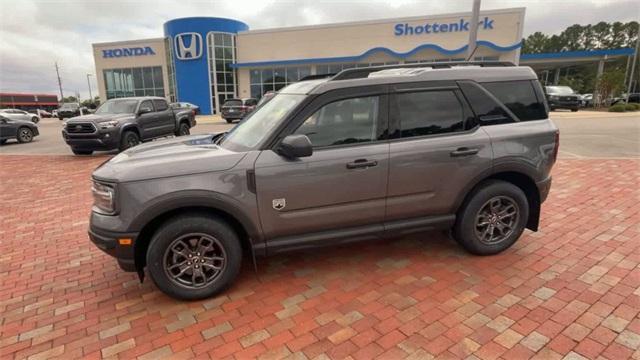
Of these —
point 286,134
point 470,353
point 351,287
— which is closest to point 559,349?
point 470,353

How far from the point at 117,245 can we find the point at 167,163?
75 centimetres

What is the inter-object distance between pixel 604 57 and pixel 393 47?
885 inches

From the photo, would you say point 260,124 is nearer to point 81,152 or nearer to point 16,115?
point 81,152

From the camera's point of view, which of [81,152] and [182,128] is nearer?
[81,152]

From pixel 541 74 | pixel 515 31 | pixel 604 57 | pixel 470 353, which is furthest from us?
pixel 541 74

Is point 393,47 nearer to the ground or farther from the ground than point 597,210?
farther from the ground

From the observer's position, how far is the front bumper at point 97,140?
10203mm

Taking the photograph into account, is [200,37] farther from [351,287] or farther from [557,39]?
[557,39]

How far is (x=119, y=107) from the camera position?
11445mm

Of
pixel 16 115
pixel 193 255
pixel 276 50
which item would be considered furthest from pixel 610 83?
pixel 16 115

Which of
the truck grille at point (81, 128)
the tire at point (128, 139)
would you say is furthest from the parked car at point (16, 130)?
the tire at point (128, 139)

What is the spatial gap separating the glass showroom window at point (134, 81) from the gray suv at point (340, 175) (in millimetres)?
38009

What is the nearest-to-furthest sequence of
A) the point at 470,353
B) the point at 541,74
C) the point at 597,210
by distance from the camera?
the point at 470,353 → the point at 597,210 → the point at 541,74

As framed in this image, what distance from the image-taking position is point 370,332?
2652 mm
